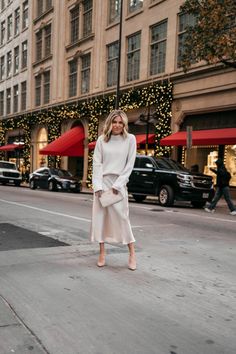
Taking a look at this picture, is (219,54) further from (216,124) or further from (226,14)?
(216,124)

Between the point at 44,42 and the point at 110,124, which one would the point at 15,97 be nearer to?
the point at 44,42

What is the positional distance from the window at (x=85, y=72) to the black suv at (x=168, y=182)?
1627cm

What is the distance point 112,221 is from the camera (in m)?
4.87

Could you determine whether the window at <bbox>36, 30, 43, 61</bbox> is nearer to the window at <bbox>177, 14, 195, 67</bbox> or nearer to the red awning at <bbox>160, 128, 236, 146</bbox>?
the window at <bbox>177, 14, 195, 67</bbox>

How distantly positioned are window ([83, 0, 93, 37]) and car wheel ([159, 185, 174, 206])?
769 inches

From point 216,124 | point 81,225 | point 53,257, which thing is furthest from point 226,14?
point 53,257

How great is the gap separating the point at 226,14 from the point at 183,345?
1328cm

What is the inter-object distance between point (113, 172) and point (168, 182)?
11.0 metres

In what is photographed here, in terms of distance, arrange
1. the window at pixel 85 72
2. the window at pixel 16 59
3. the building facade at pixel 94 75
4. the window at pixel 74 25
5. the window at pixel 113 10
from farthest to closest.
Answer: the window at pixel 16 59, the window at pixel 74 25, the window at pixel 85 72, the window at pixel 113 10, the building facade at pixel 94 75

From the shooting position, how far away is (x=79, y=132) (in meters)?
31.2

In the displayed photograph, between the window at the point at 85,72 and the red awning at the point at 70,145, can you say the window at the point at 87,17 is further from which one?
the red awning at the point at 70,145

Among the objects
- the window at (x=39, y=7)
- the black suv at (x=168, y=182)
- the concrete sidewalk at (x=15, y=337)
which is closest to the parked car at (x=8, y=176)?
the black suv at (x=168, y=182)

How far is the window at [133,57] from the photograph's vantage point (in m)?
26.4

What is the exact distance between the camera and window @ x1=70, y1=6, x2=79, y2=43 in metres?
33.0
